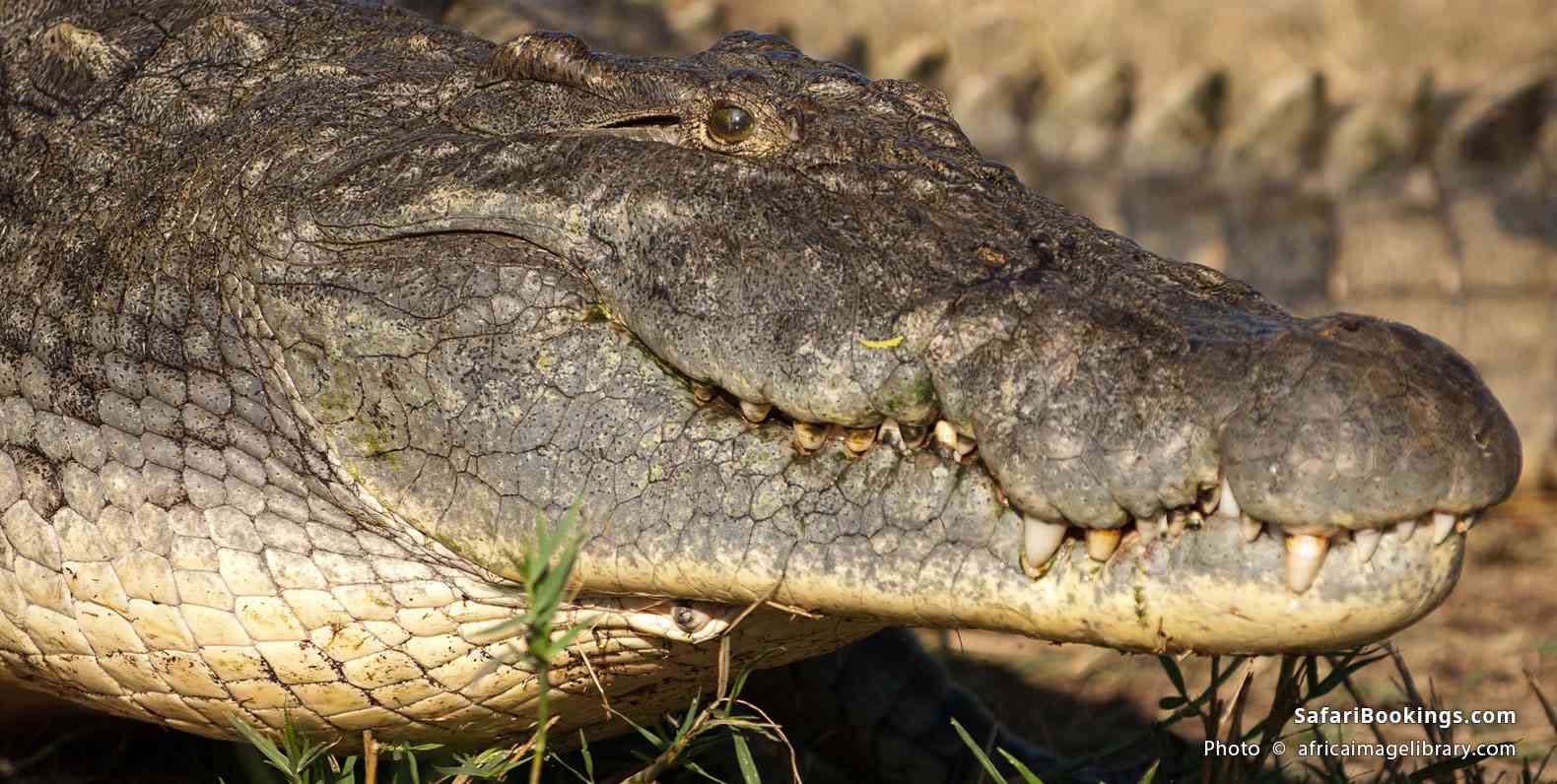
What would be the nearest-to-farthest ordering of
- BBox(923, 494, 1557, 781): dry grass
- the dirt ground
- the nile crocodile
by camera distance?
the dirt ground, BBox(923, 494, 1557, 781): dry grass, the nile crocodile

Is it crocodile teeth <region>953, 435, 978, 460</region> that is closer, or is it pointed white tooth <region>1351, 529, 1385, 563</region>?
pointed white tooth <region>1351, 529, 1385, 563</region>

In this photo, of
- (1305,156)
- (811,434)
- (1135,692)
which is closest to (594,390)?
(811,434)

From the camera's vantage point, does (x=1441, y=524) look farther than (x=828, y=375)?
No

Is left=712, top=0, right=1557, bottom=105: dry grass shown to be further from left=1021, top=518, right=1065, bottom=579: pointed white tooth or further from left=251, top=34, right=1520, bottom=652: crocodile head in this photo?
left=1021, top=518, right=1065, bottom=579: pointed white tooth

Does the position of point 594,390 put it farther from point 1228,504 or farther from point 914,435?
point 1228,504

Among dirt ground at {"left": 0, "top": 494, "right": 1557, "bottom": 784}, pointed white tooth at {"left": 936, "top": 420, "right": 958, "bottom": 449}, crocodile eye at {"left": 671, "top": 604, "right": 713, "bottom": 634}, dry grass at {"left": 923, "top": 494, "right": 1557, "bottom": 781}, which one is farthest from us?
dry grass at {"left": 923, "top": 494, "right": 1557, "bottom": 781}

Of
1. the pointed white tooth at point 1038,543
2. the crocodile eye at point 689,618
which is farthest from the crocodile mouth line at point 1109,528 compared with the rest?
the crocodile eye at point 689,618

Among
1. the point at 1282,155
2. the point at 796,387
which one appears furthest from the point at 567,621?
the point at 1282,155

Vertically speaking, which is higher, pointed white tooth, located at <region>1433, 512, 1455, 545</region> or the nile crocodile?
the nile crocodile

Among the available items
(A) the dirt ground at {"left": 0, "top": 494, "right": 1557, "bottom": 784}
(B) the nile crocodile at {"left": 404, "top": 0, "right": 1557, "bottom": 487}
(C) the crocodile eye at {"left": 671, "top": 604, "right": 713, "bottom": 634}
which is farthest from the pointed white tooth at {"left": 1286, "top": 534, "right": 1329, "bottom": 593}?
(B) the nile crocodile at {"left": 404, "top": 0, "right": 1557, "bottom": 487}
